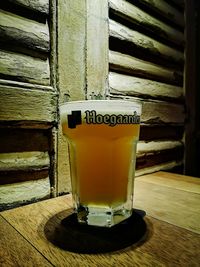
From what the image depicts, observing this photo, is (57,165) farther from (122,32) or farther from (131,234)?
(122,32)

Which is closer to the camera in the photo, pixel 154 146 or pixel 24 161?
pixel 24 161

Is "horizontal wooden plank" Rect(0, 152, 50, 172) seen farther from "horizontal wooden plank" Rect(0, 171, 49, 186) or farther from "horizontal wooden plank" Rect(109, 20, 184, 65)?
"horizontal wooden plank" Rect(109, 20, 184, 65)

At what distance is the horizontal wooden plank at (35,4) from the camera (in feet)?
3.88

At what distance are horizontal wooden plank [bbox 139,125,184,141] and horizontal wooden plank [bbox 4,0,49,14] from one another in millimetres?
1046

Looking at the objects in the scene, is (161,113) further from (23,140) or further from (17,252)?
(17,252)

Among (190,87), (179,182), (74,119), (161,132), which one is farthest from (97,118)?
(190,87)

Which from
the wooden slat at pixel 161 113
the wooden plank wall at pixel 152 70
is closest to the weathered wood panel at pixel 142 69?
the wooden plank wall at pixel 152 70

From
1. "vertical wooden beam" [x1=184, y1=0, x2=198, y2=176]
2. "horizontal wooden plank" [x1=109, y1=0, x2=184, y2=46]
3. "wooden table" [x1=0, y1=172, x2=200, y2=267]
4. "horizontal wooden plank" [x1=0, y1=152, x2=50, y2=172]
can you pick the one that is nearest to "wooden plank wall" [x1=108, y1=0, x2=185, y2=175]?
"horizontal wooden plank" [x1=109, y1=0, x2=184, y2=46]

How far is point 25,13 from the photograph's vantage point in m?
1.22

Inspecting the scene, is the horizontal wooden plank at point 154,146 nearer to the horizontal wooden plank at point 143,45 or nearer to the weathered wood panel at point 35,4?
the horizontal wooden plank at point 143,45

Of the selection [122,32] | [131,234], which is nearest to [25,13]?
[122,32]

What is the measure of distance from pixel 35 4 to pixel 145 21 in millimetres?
992

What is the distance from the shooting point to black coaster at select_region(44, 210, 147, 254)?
694 mm

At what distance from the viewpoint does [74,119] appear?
0.80 metres
